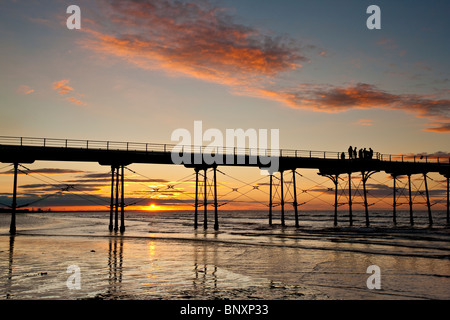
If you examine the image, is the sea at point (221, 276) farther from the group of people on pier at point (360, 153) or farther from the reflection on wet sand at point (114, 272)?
the group of people on pier at point (360, 153)

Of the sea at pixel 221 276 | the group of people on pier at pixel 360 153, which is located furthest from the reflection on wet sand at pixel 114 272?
the group of people on pier at pixel 360 153

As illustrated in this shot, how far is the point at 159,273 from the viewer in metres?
14.3

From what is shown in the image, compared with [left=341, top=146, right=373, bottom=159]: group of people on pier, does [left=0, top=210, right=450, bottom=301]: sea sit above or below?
below

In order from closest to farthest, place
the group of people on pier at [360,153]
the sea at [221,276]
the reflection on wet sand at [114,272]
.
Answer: the sea at [221,276]
the reflection on wet sand at [114,272]
the group of people on pier at [360,153]

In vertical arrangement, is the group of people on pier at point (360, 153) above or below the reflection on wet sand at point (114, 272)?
above

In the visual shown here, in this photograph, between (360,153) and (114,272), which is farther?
(360,153)

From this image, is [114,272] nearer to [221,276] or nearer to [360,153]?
[221,276]

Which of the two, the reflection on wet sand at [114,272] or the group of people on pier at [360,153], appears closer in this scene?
the reflection on wet sand at [114,272]

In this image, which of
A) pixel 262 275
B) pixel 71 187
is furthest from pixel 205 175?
pixel 262 275

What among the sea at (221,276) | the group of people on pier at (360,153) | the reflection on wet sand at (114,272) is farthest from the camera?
the group of people on pier at (360,153)

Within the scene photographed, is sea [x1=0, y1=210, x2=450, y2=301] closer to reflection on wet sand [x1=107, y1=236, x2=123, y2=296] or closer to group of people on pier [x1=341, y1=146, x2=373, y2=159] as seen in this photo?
reflection on wet sand [x1=107, y1=236, x2=123, y2=296]

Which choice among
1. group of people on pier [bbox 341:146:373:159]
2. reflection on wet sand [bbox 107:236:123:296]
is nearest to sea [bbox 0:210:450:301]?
reflection on wet sand [bbox 107:236:123:296]

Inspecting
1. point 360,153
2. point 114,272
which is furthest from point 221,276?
point 360,153

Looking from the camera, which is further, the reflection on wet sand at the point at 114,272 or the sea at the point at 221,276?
the reflection on wet sand at the point at 114,272
